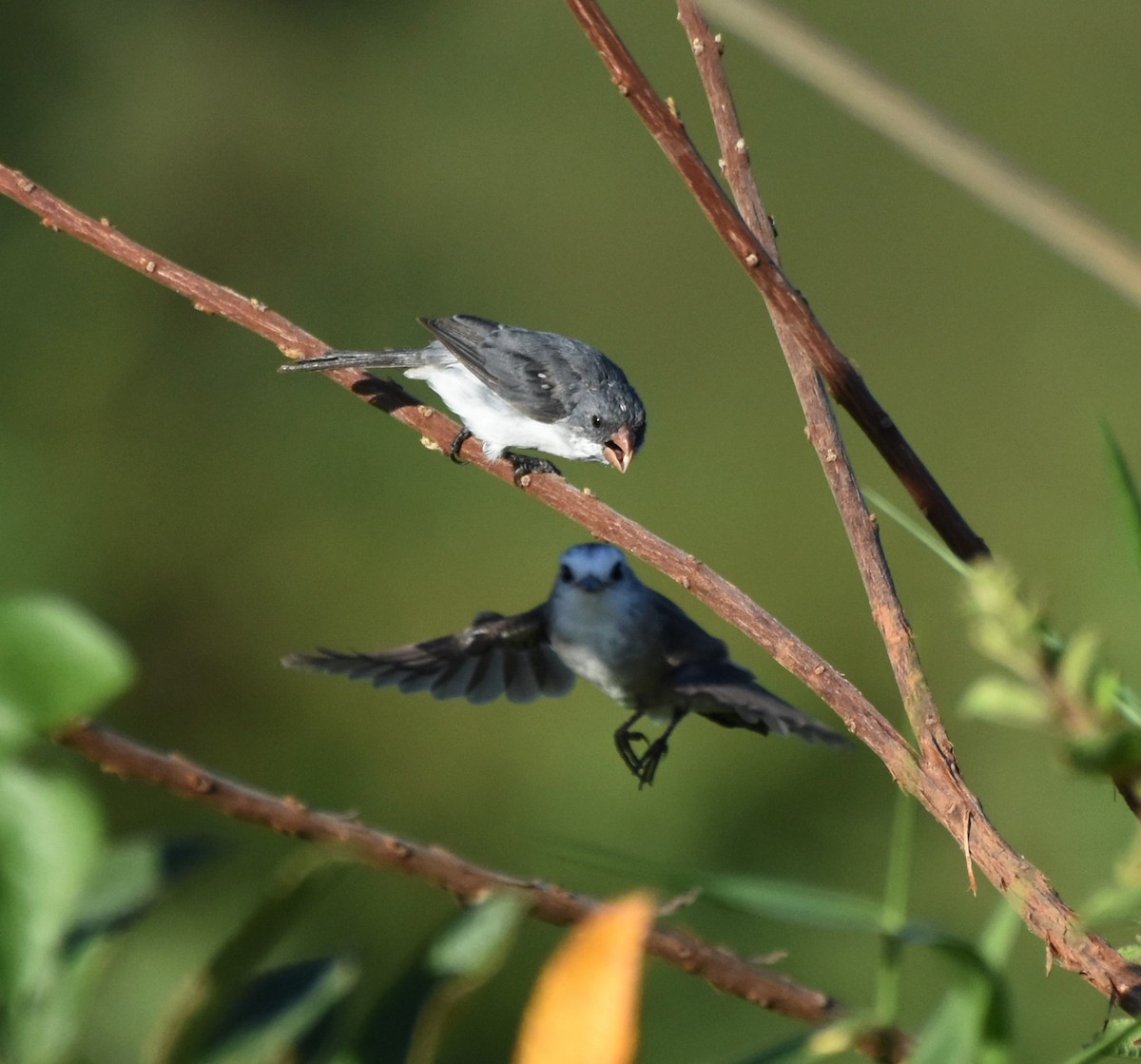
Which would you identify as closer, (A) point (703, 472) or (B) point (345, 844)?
(B) point (345, 844)

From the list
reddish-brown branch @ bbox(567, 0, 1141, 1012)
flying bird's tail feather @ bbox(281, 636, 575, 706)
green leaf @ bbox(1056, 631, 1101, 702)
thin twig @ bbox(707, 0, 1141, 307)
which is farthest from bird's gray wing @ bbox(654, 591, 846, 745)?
green leaf @ bbox(1056, 631, 1101, 702)

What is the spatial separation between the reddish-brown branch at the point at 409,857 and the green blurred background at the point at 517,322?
215 centimetres

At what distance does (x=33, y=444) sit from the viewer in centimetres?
359

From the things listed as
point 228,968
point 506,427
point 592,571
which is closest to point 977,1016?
→ point 228,968

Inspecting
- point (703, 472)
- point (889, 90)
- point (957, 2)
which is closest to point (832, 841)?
point (703, 472)

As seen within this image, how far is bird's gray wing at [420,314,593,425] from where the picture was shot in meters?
2.28

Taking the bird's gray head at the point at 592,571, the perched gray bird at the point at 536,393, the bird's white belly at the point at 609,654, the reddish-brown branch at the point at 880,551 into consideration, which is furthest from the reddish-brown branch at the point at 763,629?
the perched gray bird at the point at 536,393

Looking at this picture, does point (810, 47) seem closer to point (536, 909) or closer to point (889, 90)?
point (889, 90)

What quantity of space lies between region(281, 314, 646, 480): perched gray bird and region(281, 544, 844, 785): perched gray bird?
0.59 feet

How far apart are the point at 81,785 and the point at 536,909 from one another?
0.17 meters

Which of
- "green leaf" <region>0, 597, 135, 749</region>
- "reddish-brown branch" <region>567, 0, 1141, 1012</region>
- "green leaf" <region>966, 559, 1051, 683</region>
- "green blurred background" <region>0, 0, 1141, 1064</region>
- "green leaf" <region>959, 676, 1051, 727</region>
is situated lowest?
"green blurred background" <region>0, 0, 1141, 1064</region>

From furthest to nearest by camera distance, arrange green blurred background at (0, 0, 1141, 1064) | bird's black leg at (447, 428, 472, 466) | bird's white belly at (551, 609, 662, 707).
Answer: green blurred background at (0, 0, 1141, 1064)
bird's white belly at (551, 609, 662, 707)
bird's black leg at (447, 428, 472, 466)

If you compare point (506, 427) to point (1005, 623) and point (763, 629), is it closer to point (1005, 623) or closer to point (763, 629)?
point (763, 629)

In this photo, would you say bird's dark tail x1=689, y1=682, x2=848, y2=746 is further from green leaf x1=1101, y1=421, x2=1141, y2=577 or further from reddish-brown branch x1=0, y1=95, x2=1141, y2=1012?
green leaf x1=1101, y1=421, x2=1141, y2=577
